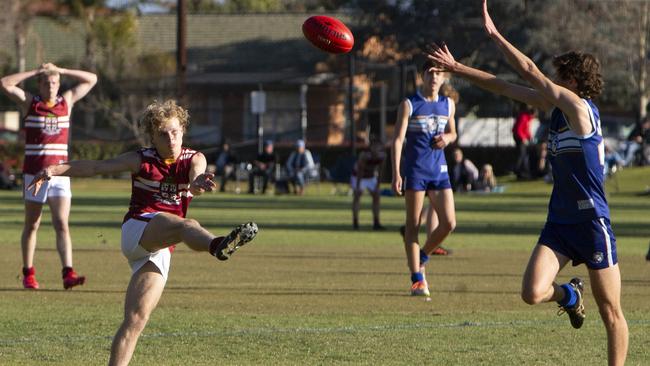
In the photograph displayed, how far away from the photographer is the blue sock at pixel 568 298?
29.3ft

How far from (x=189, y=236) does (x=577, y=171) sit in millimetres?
2415

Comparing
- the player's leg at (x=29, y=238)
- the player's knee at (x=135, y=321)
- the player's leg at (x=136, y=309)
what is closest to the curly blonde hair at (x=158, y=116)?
the player's leg at (x=136, y=309)

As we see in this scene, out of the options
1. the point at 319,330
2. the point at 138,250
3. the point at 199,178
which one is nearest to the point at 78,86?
the point at 319,330

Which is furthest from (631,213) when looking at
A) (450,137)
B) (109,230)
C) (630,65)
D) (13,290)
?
(630,65)

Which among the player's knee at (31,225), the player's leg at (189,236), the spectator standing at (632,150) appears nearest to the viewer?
the player's leg at (189,236)

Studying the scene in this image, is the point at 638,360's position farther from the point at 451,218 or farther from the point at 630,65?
the point at 630,65

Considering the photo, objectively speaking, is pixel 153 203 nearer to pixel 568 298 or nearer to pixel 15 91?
pixel 568 298

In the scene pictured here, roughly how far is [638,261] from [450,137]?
538 centimetres

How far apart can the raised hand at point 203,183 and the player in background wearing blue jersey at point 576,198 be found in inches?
64.9

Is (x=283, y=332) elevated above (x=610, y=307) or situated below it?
below

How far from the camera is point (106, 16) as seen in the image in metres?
67.8

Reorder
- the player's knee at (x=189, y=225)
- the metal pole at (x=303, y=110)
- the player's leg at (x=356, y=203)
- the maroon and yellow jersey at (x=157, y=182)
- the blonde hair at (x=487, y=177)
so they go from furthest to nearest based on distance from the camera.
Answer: the metal pole at (x=303, y=110) < the blonde hair at (x=487, y=177) < the player's leg at (x=356, y=203) < the maroon and yellow jersey at (x=157, y=182) < the player's knee at (x=189, y=225)

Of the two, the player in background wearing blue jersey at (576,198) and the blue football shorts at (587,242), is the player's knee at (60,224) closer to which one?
the player in background wearing blue jersey at (576,198)

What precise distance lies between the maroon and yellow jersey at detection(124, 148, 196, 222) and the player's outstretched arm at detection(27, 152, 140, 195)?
0.06 meters
